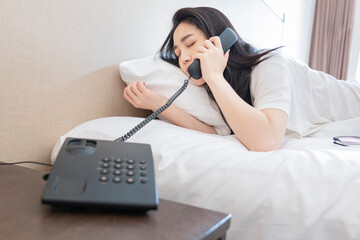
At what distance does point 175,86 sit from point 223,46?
19 cm

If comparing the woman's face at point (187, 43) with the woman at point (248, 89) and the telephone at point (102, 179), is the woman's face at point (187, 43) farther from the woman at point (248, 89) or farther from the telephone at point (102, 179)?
the telephone at point (102, 179)

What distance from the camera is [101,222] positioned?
351mm

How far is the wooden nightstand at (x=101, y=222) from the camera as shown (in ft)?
1.06

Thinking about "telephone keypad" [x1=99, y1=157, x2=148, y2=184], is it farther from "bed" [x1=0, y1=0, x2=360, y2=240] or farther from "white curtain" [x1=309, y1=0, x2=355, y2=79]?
"white curtain" [x1=309, y1=0, x2=355, y2=79]

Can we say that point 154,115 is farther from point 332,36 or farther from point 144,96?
point 332,36

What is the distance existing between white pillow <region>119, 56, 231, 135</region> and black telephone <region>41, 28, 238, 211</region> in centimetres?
47

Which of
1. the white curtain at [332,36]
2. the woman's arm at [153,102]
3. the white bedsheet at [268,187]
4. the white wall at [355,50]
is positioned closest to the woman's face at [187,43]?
the woman's arm at [153,102]

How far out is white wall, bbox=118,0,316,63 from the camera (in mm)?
1080

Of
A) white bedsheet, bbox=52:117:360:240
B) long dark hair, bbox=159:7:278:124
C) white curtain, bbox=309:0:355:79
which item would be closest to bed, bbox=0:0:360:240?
white bedsheet, bbox=52:117:360:240

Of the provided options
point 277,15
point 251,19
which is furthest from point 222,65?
point 277,15

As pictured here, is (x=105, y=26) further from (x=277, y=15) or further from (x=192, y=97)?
(x=277, y=15)

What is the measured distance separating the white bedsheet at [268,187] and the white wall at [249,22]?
56 centimetres

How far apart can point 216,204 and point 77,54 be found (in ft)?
1.81

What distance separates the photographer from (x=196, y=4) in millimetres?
1424
